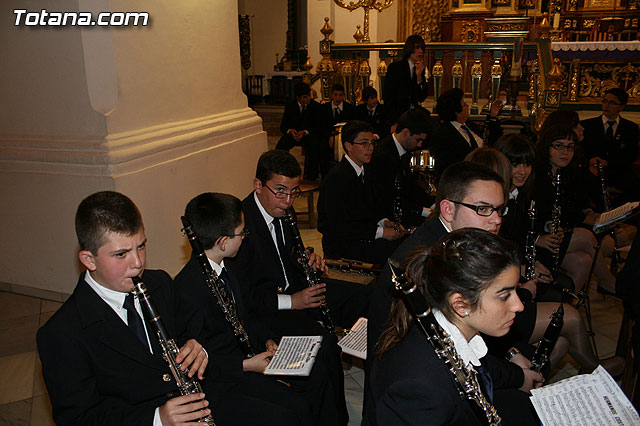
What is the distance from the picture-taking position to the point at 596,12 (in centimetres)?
1197

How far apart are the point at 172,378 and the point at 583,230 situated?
349 centimetres

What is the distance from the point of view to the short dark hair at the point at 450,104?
226 inches

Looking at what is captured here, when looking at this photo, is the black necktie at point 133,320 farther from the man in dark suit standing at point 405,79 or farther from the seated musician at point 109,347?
the man in dark suit standing at point 405,79

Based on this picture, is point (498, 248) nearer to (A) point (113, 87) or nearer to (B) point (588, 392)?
(B) point (588, 392)

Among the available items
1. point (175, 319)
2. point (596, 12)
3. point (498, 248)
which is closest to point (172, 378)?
point (175, 319)

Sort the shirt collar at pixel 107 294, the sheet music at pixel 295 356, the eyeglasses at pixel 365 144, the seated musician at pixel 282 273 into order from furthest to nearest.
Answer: the eyeglasses at pixel 365 144 < the seated musician at pixel 282 273 < the sheet music at pixel 295 356 < the shirt collar at pixel 107 294

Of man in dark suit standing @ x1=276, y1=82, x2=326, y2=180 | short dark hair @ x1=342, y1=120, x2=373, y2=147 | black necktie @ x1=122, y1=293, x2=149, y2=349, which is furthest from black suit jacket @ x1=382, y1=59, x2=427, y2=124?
black necktie @ x1=122, y1=293, x2=149, y2=349

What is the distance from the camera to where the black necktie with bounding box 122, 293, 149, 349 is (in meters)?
2.36

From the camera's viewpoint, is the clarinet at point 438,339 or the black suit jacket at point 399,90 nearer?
the clarinet at point 438,339

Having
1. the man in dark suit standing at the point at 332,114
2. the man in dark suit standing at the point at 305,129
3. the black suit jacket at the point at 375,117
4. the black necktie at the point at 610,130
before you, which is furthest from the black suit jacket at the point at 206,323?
the black suit jacket at the point at 375,117

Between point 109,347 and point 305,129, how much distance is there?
639 centimetres

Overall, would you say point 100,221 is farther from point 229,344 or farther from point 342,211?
point 342,211

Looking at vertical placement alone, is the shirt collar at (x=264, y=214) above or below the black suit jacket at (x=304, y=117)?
below

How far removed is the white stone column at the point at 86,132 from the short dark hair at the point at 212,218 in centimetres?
164
